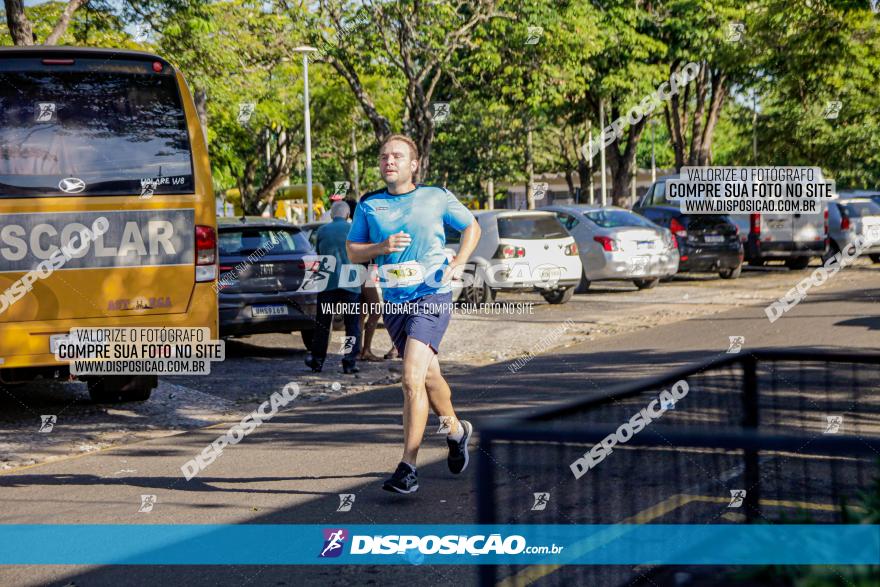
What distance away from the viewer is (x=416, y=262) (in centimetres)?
630

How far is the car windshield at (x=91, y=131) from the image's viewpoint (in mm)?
8961

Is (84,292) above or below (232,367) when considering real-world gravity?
above

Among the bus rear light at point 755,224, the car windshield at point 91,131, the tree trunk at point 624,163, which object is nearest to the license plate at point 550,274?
the bus rear light at point 755,224

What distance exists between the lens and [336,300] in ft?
40.1

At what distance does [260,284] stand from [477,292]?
5847 mm

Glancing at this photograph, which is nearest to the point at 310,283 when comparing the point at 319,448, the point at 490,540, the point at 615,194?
the point at 319,448

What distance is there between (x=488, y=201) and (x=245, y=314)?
4522 cm

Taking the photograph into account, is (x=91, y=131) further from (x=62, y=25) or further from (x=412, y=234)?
(x=62, y=25)

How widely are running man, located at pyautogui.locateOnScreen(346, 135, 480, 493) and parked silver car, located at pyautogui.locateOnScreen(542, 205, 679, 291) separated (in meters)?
14.8

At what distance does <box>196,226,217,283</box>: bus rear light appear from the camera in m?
9.43

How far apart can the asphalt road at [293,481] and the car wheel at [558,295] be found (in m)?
7.55

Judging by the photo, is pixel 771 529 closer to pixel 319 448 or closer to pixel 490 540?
pixel 490 540

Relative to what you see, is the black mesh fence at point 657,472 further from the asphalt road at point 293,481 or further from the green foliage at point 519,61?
the green foliage at point 519,61

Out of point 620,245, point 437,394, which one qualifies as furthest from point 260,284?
point 620,245
